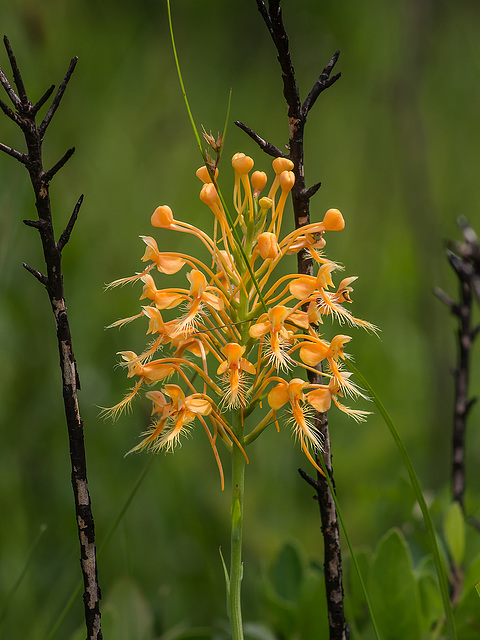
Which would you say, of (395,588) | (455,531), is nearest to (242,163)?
(395,588)

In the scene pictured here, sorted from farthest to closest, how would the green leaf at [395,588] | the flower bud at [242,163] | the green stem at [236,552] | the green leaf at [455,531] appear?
the green leaf at [455,531], the green leaf at [395,588], the flower bud at [242,163], the green stem at [236,552]

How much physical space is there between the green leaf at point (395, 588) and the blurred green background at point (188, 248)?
16.8 inches

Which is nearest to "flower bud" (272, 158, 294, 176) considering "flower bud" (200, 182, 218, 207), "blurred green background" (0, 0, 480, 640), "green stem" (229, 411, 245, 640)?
"flower bud" (200, 182, 218, 207)

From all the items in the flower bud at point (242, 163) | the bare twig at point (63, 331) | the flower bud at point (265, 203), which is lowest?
the bare twig at point (63, 331)

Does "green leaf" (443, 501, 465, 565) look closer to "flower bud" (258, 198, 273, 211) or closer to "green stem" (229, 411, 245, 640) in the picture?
"green stem" (229, 411, 245, 640)

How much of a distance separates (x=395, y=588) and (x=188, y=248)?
2576mm

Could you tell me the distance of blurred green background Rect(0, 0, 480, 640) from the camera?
2.51 metres

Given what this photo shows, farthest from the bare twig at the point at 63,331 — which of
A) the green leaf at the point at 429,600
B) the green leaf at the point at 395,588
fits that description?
the green leaf at the point at 429,600

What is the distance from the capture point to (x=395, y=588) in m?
1.47

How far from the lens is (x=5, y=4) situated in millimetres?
2662

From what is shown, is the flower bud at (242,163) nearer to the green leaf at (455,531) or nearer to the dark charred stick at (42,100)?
the dark charred stick at (42,100)

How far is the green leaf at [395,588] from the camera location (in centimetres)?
146

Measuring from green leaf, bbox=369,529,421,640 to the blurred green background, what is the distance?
1.40ft

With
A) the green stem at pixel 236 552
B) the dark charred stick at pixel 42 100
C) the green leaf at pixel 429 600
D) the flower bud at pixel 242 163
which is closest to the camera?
the dark charred stick at pixel 42 100
